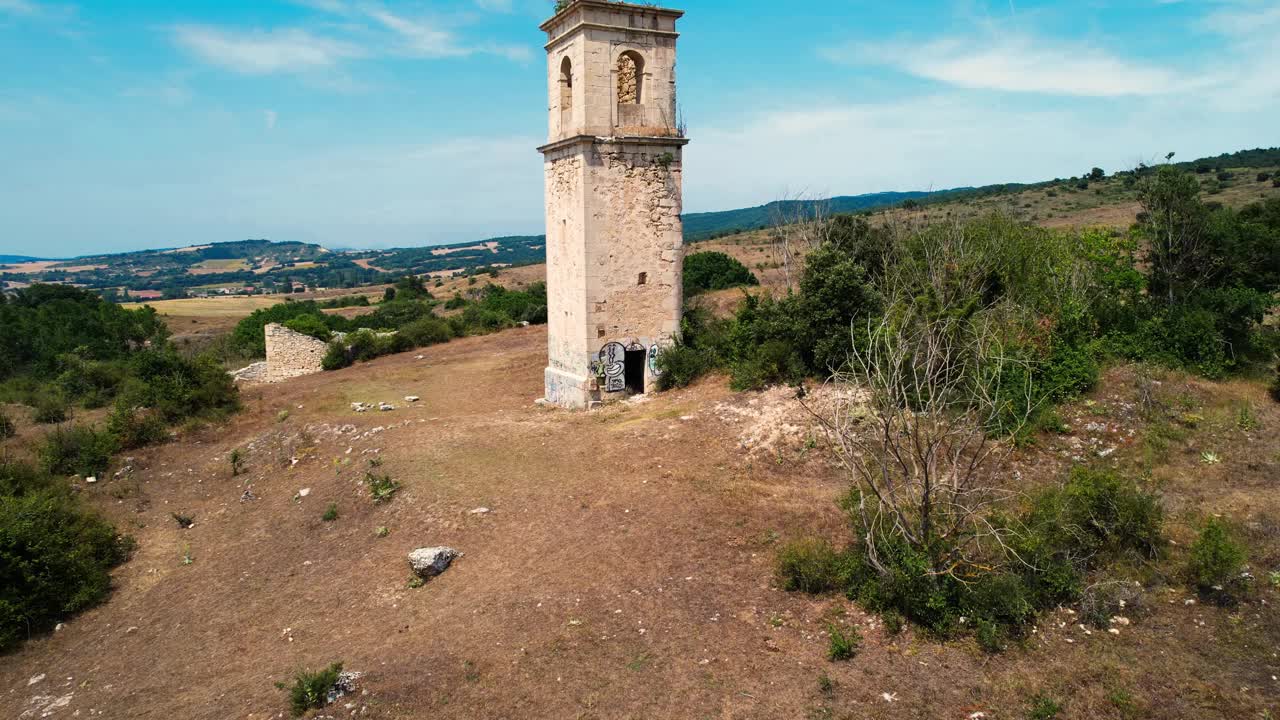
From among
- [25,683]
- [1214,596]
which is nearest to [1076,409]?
[1214,596]

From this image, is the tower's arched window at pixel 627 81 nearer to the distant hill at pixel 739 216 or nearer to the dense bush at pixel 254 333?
the dense bush at pixel 254 333

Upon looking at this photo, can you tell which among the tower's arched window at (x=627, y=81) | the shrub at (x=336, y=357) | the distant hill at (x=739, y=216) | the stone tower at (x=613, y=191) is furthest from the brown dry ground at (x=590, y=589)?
the distant hill at (x=739, y=216)

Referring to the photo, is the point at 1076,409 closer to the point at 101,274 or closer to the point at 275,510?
the point at 275,510

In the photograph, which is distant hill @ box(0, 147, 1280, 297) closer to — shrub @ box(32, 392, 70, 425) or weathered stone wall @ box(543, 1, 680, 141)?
weathered stone wall @ box(543, 1, 680, 141)

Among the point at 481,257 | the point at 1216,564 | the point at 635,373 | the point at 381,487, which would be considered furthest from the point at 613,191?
the point at 481,257

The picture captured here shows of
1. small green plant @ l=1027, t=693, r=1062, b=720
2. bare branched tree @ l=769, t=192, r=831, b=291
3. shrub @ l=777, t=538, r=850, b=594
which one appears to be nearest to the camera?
small green plant @ l=1027, t=693, r=1062, b=720

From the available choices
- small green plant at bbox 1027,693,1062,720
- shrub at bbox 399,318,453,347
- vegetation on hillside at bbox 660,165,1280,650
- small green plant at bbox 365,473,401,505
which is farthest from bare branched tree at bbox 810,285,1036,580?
shrub at bbox 399,318,453,347
